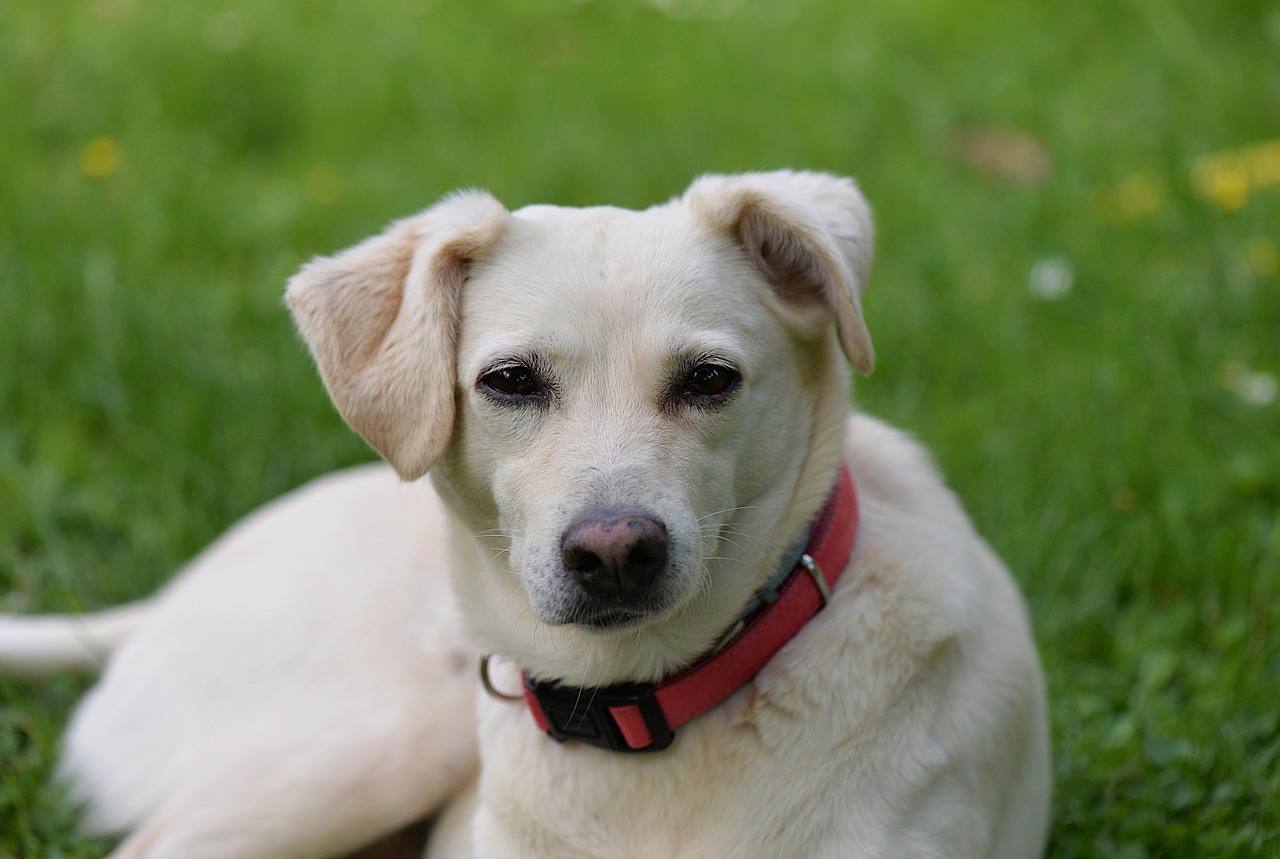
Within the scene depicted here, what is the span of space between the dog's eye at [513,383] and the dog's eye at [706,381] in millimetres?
278

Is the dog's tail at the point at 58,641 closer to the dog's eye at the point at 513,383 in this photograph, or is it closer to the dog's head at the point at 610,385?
the dog's head at the point at 610,385

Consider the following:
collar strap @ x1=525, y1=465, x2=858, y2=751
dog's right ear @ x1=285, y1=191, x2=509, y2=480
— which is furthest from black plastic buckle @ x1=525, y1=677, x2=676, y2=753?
dog's right ear @ x1=285, y1=191, x2=509, y2=480

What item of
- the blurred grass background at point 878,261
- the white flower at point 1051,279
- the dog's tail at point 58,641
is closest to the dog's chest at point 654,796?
the blurred grass background at point 878,261

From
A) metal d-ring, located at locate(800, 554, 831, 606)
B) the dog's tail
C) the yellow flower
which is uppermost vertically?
metal d-ring, located at locate(800, 554, 831, 606)

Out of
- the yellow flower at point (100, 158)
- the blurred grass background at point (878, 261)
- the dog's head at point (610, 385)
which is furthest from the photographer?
the yellow flower at point (100, 158)

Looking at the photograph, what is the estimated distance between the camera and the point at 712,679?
2.44 m

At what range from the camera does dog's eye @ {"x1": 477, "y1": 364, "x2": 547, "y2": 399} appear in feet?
7.98

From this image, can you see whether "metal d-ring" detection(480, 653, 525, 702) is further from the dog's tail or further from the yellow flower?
the yellow flower

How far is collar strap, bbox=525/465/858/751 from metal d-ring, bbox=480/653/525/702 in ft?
0.58

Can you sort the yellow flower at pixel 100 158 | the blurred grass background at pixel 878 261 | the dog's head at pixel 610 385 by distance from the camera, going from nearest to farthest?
the dog's head at pixel 610 385
the blurred grass background at pixel 878 261
the yellow flower at pixel 100 158

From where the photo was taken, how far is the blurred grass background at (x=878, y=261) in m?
3.54

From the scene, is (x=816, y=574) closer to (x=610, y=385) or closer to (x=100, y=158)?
(x=610, y=385)

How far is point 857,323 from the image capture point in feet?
8.11

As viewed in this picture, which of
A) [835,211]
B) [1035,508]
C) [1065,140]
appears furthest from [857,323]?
[1065,140]
